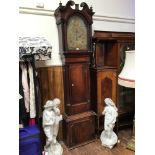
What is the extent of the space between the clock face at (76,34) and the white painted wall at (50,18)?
0.87 feet

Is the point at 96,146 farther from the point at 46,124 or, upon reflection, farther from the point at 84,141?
the point at 46,124

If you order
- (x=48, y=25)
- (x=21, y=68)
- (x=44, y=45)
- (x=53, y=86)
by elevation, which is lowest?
(x=53, y=86)

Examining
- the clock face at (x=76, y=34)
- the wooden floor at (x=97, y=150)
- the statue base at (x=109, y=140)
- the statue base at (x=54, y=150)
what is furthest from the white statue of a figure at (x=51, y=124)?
the clock face at (x=76, y=34)

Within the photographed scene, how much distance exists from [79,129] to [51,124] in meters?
0.50

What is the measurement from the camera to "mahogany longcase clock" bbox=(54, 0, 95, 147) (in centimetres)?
234

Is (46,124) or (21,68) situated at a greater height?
(21,68)

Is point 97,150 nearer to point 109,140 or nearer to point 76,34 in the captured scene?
point 109,140

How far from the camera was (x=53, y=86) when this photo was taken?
2.55 meters

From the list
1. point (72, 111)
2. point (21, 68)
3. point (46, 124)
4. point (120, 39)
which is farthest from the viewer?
point (120, 39)

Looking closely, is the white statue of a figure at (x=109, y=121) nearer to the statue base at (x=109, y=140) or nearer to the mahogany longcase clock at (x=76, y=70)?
the statue base at (x=109, y=140)

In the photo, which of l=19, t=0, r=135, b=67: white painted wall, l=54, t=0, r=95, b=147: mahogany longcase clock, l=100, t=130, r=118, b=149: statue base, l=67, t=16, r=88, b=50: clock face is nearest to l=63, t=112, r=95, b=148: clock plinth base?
l=54, t=0, r=95, b=147: mahogany longcase clock
